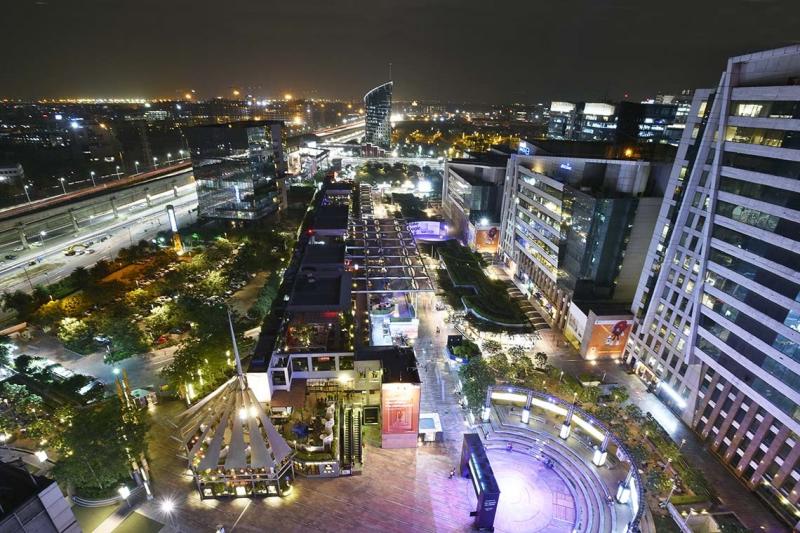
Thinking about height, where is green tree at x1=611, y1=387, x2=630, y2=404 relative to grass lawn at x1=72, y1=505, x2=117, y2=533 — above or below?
above

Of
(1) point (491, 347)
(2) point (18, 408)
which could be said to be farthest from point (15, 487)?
(1) point (491, 347)

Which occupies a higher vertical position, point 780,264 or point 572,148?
point 572,148

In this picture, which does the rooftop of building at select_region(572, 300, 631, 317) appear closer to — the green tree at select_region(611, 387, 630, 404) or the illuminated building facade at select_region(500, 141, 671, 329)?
the illuminated building facade at select_region(500, 141, 671, 329)

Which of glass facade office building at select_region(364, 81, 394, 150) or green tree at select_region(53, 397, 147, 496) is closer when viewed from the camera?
green tree at select_region(53, 397, 147, 496)

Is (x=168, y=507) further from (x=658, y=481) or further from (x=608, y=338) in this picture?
(x=608, y=338)

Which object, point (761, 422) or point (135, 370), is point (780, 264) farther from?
point (135, 370)

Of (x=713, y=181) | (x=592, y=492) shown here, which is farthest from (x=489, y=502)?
(x=713, y=181)

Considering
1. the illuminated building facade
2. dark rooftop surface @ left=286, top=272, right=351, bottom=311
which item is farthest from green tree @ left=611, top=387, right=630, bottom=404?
dark rooftop surface @ left=286, top=272, right=351, bottom=311
